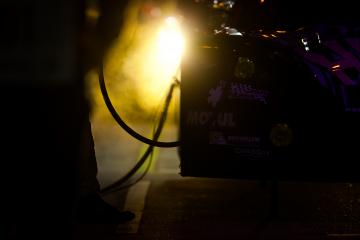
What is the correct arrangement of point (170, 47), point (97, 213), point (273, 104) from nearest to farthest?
point (273, 104), point (97, 213), point (170, 47)

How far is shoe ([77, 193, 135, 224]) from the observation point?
6.21 metres

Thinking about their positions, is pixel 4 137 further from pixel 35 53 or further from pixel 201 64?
pixel 201 64

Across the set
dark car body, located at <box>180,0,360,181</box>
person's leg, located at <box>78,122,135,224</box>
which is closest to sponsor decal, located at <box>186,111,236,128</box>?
dark car body, located at <box>180,0,360,181</box>

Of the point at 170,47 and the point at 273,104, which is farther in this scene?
the point at 170,47

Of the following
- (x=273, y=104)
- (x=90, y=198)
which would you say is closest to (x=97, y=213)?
(x=90, y=198)

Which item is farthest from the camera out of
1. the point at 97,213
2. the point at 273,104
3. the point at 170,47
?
the point at 170,47

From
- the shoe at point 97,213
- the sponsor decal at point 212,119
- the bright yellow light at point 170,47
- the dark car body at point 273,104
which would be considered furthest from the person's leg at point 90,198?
the bright yellow light at point 170,47

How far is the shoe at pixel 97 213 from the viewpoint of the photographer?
6.21 metres

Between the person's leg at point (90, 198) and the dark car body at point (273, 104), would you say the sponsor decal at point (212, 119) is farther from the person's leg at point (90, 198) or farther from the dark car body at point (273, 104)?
the person's leg at point (90, 198)

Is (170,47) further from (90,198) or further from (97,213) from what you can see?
(97,213)

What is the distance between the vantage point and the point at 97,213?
20.4 ft

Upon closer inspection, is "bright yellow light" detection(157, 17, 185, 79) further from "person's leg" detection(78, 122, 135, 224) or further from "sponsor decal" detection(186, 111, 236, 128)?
"person's leg" detection(78, 122, 135, 224)

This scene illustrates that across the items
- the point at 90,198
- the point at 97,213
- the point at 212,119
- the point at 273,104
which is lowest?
the point at 97,213

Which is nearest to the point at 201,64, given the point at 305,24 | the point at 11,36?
the point at 305,24
